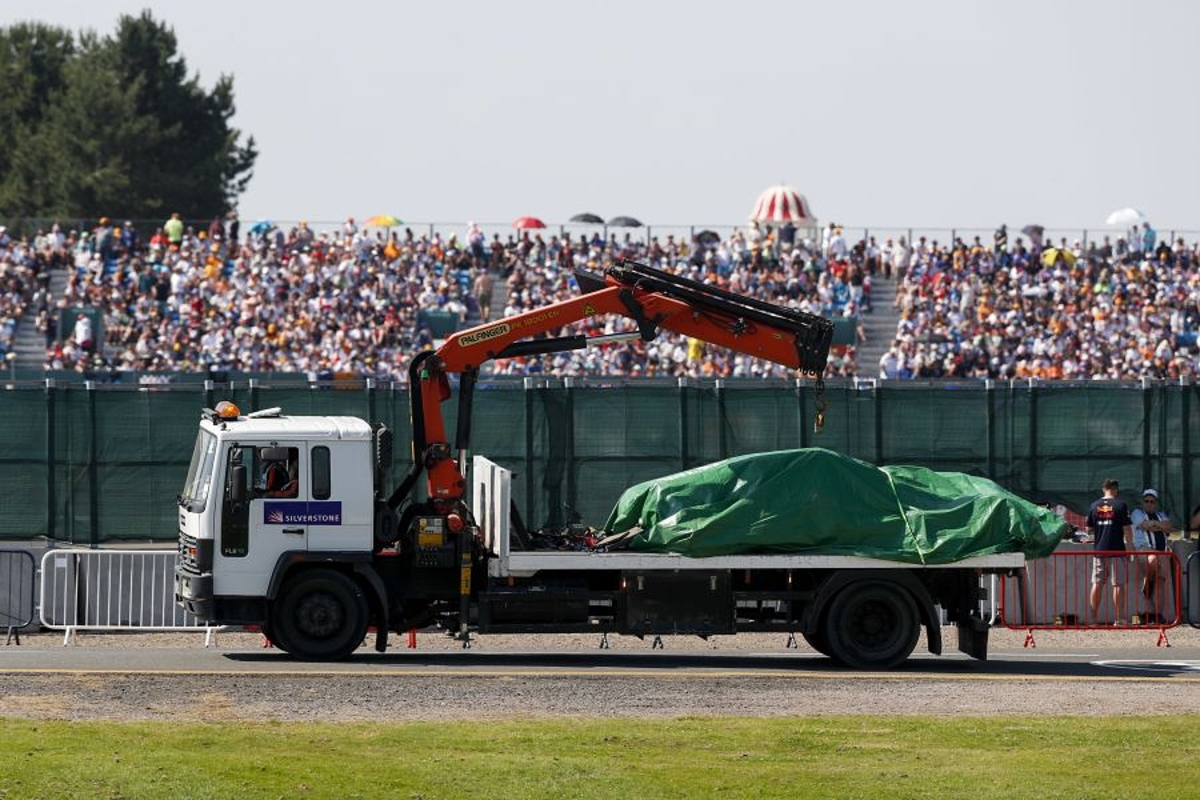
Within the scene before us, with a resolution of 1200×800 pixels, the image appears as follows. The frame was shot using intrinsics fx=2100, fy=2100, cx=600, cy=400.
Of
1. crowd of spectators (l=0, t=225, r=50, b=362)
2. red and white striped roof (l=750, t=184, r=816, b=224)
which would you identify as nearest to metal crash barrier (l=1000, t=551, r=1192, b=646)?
crowd of spectators (l=0, t=225, r=50, b=362)

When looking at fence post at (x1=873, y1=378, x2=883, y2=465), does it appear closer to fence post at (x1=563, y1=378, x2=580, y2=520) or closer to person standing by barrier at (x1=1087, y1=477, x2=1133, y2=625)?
fence post at (x1=563, y1=378, x2=580, y2=520)

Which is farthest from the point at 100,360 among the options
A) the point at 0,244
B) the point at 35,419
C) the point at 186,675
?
the point at 186,675

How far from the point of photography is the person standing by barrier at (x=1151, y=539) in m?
24.2

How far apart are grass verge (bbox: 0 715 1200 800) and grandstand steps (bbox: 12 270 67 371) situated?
116ft

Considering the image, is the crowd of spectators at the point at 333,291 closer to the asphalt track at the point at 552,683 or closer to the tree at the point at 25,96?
the asphalt track at the point at 552,683

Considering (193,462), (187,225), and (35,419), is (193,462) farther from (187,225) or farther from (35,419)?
(187,225)

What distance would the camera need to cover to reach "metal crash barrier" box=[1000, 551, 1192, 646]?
24.2m

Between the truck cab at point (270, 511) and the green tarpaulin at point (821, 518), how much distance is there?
111 inches

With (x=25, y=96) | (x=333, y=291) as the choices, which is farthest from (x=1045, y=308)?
(x=25, y=96)

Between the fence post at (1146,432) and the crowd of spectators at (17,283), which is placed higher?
the crowd of spectators at (17,283)

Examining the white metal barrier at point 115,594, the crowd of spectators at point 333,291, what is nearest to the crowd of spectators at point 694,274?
the crowd of spectators at point 333,291

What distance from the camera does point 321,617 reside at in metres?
20.3

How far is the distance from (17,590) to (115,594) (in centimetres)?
106

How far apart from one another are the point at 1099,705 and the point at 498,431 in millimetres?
12210
